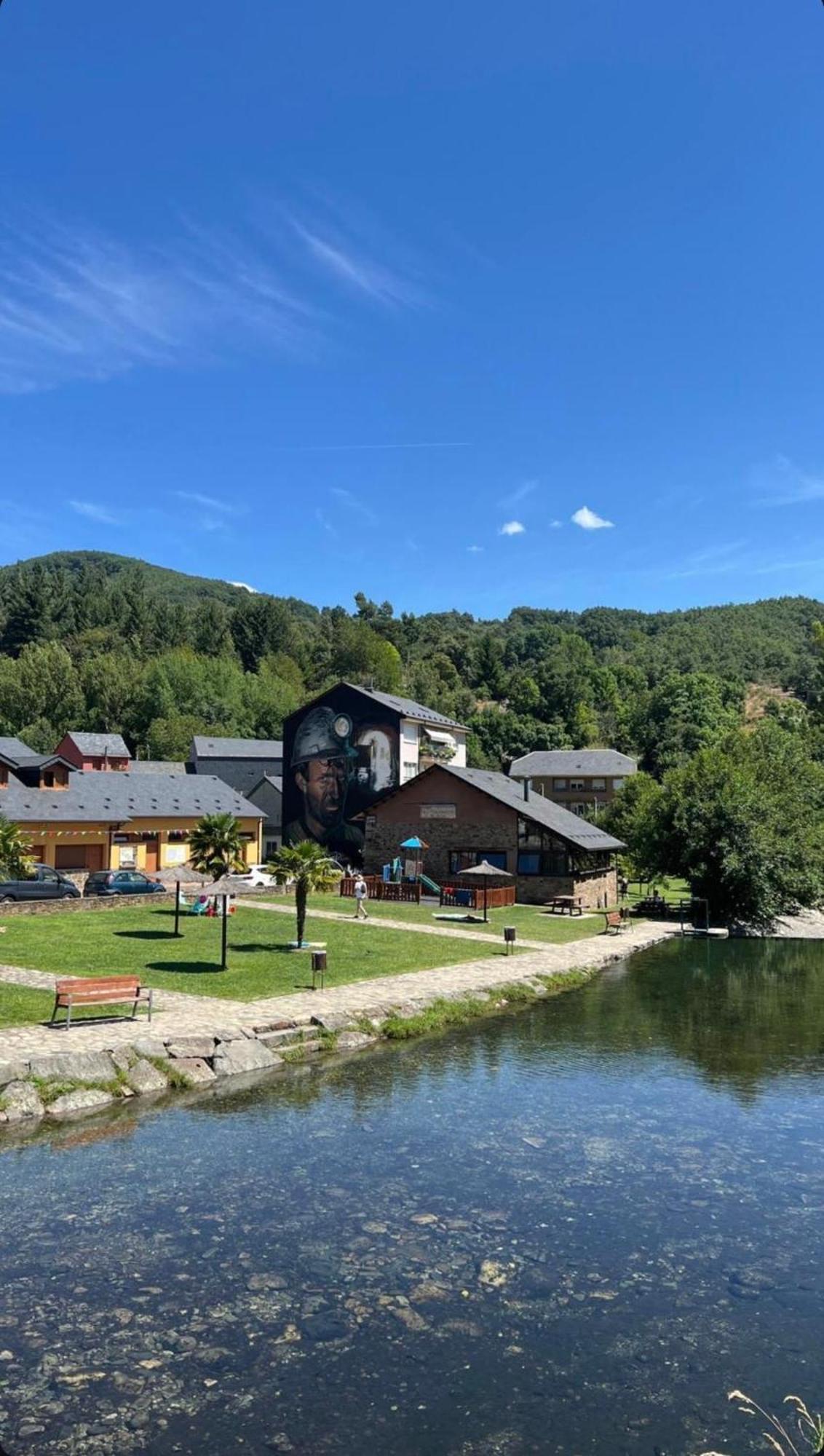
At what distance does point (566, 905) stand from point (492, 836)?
5343mm

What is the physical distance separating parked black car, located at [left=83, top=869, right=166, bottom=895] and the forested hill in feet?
189

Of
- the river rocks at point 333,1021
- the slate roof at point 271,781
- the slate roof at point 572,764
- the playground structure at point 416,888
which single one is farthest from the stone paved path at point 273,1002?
the slate roof at point 572,764

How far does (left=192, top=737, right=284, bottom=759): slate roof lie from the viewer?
8544cm

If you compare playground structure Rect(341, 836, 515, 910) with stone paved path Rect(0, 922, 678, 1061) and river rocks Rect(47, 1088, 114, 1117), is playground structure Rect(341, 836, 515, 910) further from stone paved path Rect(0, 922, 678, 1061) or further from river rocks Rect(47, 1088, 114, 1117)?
river rocks Rect(47, 1088, 114, 1117)

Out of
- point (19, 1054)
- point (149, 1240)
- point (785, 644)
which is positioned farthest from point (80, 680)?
point (785, 644)

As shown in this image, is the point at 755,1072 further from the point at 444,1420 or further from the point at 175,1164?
the point at 444,1420

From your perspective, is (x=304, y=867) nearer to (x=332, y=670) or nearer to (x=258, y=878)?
(x=258, y=878)

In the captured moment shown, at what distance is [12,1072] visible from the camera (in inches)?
655

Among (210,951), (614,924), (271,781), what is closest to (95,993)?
(210,951)

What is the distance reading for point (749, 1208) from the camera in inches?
522

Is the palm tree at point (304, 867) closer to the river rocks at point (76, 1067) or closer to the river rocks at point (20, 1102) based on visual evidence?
the river rocks at point (76, 1067)

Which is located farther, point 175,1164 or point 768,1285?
point 175,1164

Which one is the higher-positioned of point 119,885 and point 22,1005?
point 119,885

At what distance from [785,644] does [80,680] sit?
114 metres
